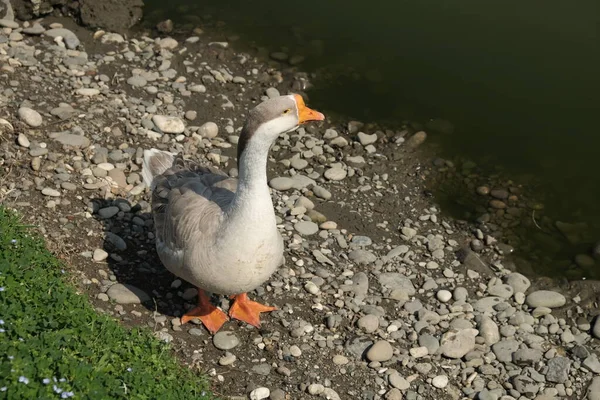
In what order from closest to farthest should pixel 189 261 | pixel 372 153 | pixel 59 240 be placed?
pixel 189 261 → pixel 59 240 → pixel 372 153

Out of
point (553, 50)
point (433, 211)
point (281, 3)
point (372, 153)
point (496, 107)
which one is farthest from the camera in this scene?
point (281, 3)

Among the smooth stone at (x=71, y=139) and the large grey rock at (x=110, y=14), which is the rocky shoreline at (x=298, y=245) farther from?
the large grey rock at (x=110, y=14)

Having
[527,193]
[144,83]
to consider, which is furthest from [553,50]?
[144,83]

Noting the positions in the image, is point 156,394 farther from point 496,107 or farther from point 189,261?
point 496,107

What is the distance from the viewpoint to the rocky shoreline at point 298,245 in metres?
6.61

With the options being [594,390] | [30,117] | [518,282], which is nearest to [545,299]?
[518,282]

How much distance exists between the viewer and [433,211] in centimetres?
872

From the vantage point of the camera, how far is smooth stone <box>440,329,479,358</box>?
685 centimetres

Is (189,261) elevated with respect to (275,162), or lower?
elevated

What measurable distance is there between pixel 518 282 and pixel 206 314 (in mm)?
3113

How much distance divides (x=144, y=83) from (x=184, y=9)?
2377 mm

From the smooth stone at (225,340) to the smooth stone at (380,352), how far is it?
1.10 m

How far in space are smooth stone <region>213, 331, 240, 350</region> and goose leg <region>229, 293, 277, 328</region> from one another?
18cm

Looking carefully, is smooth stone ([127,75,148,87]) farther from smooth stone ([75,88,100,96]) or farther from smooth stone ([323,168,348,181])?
smooth stone ([323,168,348,181])
